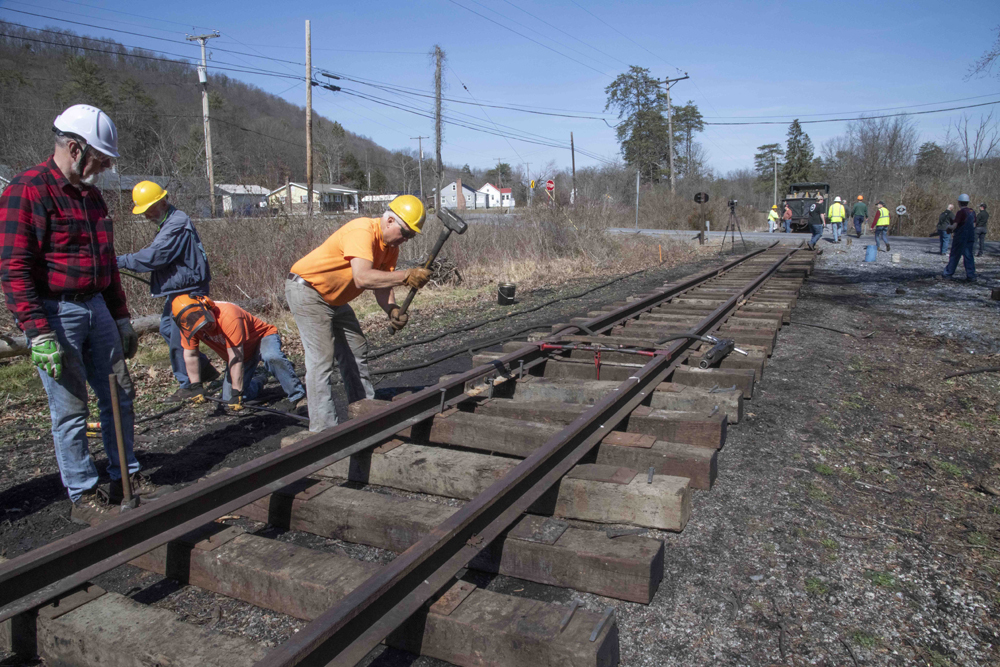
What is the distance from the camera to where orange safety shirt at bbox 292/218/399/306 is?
407 cm

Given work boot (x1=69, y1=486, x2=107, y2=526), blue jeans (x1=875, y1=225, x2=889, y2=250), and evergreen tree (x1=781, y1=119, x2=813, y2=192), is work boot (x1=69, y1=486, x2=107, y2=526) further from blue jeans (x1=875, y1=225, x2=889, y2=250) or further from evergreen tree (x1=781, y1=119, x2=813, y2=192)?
evergreen tree (x1=781, y1=119, x2=813, y2=192)

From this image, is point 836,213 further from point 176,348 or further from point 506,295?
point 176,348

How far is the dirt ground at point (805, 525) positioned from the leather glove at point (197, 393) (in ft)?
0.78

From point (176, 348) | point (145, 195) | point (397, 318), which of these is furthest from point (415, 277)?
point (176, 348)

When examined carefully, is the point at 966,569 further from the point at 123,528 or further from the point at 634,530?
the point at 123,528

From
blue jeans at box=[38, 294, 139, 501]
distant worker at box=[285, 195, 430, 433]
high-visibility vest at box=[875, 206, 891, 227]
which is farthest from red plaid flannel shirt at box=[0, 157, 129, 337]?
high-visibility vest at box=[875, 206, 891, 227]

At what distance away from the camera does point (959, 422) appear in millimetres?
4516

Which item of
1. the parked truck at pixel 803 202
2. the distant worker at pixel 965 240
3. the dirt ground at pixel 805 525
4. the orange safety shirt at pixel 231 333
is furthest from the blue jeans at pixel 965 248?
the parked truck at pixel 803 202

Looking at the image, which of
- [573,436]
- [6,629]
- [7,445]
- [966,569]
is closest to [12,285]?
[6,629]

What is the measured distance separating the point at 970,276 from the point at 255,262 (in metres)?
14.6

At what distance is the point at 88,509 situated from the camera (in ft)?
10.8

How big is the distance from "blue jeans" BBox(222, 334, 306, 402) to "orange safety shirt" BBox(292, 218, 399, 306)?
1.30 m

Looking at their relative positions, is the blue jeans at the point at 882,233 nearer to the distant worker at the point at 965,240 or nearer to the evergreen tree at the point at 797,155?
the distant worker at the point at 965,240

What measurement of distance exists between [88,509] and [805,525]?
3.57 metres
